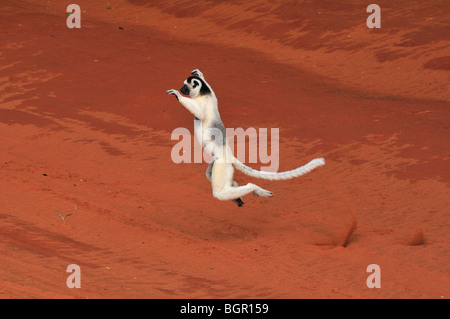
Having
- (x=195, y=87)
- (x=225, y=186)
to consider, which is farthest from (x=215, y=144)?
(x=195, y=87)

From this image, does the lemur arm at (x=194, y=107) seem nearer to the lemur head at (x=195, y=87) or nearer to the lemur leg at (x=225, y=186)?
the lemur head at (x=195, y=87)

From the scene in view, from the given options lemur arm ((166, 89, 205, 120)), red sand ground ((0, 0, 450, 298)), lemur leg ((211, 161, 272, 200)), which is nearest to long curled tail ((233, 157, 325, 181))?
lemur leg ((211, 161, 272, 200))

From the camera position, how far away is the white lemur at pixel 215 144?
9.05 meters

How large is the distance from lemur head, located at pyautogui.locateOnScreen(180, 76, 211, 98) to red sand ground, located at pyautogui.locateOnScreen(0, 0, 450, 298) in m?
1.95

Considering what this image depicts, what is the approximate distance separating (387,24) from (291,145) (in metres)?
9.94

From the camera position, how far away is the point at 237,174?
12820mm

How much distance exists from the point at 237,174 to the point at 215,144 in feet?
11.5

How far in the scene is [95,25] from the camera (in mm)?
22766

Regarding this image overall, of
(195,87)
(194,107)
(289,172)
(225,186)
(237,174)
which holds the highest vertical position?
(237,174)

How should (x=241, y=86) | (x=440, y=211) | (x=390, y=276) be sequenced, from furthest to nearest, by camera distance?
(x=241, y=86)
(x=440, y=211)
(x=390, y=276)

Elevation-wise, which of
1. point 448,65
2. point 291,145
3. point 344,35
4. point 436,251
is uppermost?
point 344,35

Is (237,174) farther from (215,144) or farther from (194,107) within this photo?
(194,107)

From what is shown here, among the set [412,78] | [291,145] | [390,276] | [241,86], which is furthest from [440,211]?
[412,78]
